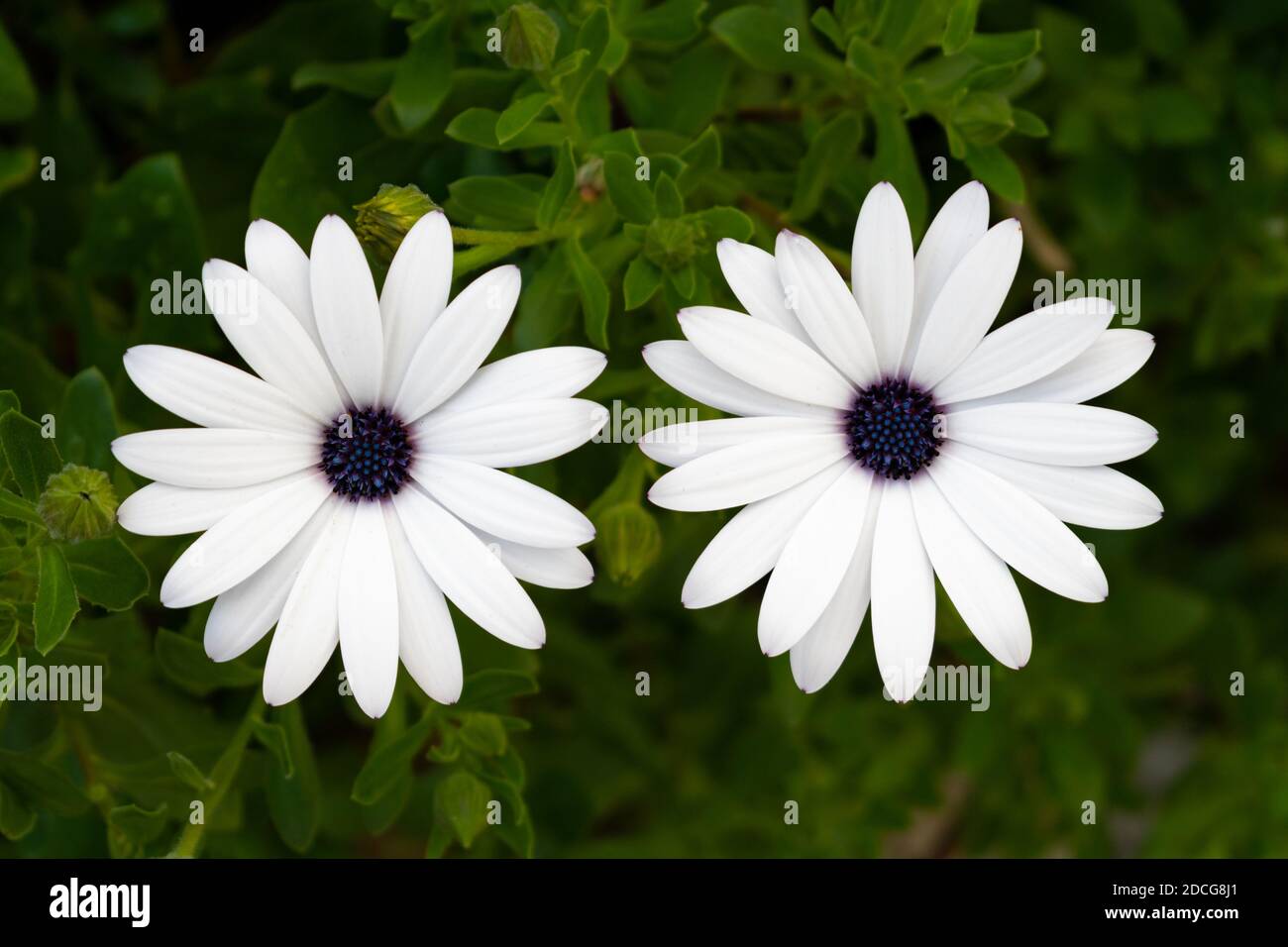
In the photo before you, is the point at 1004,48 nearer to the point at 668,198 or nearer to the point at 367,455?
the point at 668,198

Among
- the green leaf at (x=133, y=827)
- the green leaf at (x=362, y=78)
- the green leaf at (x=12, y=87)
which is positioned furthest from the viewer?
the green leaf at (x=12, y=87)

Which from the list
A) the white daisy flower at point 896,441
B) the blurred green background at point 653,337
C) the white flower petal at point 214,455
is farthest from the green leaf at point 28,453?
the white daisy flower at point 896,441

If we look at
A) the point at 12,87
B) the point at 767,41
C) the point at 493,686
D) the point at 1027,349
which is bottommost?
the point at 493,686

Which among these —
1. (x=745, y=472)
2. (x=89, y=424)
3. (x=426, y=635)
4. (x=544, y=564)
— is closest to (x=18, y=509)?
(x=89, y=424)

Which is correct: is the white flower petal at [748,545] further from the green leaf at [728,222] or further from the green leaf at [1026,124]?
the green leaf at [1026,124]

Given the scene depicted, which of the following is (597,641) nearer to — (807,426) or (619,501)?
(619,501)

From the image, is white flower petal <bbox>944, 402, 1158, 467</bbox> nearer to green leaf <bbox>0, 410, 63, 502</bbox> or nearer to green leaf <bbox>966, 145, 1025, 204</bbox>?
green leaf <bbox>966, 145, 1025, 204</bbox>

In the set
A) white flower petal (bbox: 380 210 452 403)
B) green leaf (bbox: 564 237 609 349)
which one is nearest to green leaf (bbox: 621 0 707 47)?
green leaf (bbox: 564 237 609 349)
